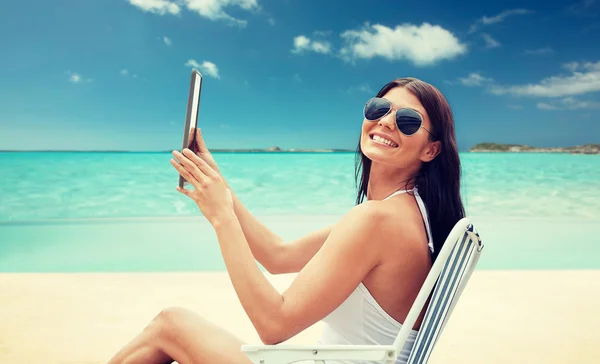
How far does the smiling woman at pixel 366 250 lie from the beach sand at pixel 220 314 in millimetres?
2287

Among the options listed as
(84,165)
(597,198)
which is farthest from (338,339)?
(84,165)

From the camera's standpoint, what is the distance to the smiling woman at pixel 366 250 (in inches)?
60.2

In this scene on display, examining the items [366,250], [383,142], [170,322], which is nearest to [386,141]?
[383,142]

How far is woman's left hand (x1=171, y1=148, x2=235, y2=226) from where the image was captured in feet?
5.32

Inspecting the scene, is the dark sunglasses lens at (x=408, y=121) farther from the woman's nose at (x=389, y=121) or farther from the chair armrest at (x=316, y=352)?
the chair armrest at (x=316, y=352)

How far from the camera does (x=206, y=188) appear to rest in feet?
5.38

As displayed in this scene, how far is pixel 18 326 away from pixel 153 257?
3825 mm

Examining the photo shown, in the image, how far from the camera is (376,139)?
1.86m

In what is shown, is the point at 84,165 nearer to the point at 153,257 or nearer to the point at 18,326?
the point at 153,257

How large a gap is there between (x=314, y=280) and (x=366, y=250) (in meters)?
0.16

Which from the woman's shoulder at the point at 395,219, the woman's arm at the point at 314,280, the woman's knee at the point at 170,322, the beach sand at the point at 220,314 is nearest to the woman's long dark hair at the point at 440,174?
the woman's shoulder at the point at 395,219

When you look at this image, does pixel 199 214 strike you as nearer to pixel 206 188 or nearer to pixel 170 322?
pixel 170 322

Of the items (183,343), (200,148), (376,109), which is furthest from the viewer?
(200,148)

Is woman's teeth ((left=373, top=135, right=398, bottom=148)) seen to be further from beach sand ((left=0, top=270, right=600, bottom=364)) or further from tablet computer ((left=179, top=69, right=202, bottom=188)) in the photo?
beach sand ((left=0, top=270, right=600, bottom=364))
